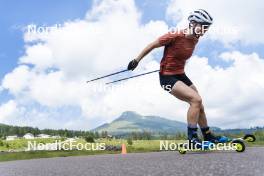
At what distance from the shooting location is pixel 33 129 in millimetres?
163625

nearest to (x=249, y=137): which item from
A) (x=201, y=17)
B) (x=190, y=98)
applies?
(x=190, y=98)

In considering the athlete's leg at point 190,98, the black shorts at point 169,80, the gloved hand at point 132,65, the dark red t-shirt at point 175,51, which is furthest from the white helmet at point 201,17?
the gloved hand at point 132,65

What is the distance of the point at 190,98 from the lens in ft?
29.0

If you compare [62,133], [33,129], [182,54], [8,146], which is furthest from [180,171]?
[33,129]

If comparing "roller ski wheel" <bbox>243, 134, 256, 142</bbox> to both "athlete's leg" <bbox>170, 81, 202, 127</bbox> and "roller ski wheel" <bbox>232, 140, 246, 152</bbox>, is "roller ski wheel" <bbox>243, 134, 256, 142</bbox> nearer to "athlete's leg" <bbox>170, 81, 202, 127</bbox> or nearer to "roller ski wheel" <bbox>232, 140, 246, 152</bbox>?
"roller ski wheel" <bbox>232, 140, 246, 152</bbox>

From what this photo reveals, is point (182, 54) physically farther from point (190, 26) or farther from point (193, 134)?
point (193, 134)

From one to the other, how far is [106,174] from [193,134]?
342cm

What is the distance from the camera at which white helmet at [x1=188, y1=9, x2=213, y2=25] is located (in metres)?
8.91

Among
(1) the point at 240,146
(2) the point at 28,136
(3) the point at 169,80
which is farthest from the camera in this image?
(2) the point at 28,136

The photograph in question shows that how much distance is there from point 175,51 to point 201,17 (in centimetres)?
85

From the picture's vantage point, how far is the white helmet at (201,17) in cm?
891

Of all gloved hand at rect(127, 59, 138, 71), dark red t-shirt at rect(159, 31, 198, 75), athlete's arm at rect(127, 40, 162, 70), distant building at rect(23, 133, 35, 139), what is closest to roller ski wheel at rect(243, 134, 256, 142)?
dark red t-shirt at rect(159, 31, 198, 75)

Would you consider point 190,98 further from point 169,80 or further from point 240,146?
point 240,146

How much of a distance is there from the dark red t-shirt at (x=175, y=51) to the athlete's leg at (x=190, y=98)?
1.19 ft
